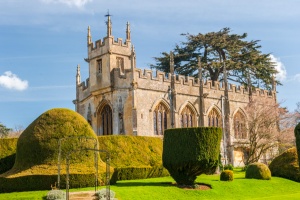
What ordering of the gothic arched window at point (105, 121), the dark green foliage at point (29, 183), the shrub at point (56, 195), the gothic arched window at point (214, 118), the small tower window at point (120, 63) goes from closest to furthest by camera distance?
the shrub at point (56, 195) < the dark green foliage at point (29, 183) < the small tower window at point (120, 63) < the gothic arched window at point (105, 121) < the gothic arched window at point (214, 118)

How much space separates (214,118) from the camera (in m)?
39.9

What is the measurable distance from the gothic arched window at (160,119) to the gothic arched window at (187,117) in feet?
5.82

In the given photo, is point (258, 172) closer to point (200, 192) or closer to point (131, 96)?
point (200, 192)

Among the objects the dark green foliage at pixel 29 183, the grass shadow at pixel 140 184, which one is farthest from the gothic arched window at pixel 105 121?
the dark green foliage at pixel 29 183

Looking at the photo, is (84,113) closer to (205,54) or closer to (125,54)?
(125,54)

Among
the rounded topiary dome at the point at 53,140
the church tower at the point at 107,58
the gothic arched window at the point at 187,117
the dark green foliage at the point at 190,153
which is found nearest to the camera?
the rounded topiary dome at the point at 53,140

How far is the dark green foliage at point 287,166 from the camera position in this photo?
91.8 ft

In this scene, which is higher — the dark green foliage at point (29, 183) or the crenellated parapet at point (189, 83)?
the crenellated parapet at point (189, 83)

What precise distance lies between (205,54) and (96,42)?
1669 centimetres

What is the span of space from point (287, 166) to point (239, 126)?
45.7 ft

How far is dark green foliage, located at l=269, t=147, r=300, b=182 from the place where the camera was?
28.0m

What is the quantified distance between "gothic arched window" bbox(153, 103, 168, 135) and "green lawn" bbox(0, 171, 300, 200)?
36.0 ft

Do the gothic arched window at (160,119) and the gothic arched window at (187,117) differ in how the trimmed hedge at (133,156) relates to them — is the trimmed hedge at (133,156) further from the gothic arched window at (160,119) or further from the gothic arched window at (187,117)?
the gothic arched window at (187,117)

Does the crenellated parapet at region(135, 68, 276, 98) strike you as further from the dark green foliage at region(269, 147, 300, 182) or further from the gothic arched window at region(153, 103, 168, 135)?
the dark green foliage at region(269, 147, 300, 182)
